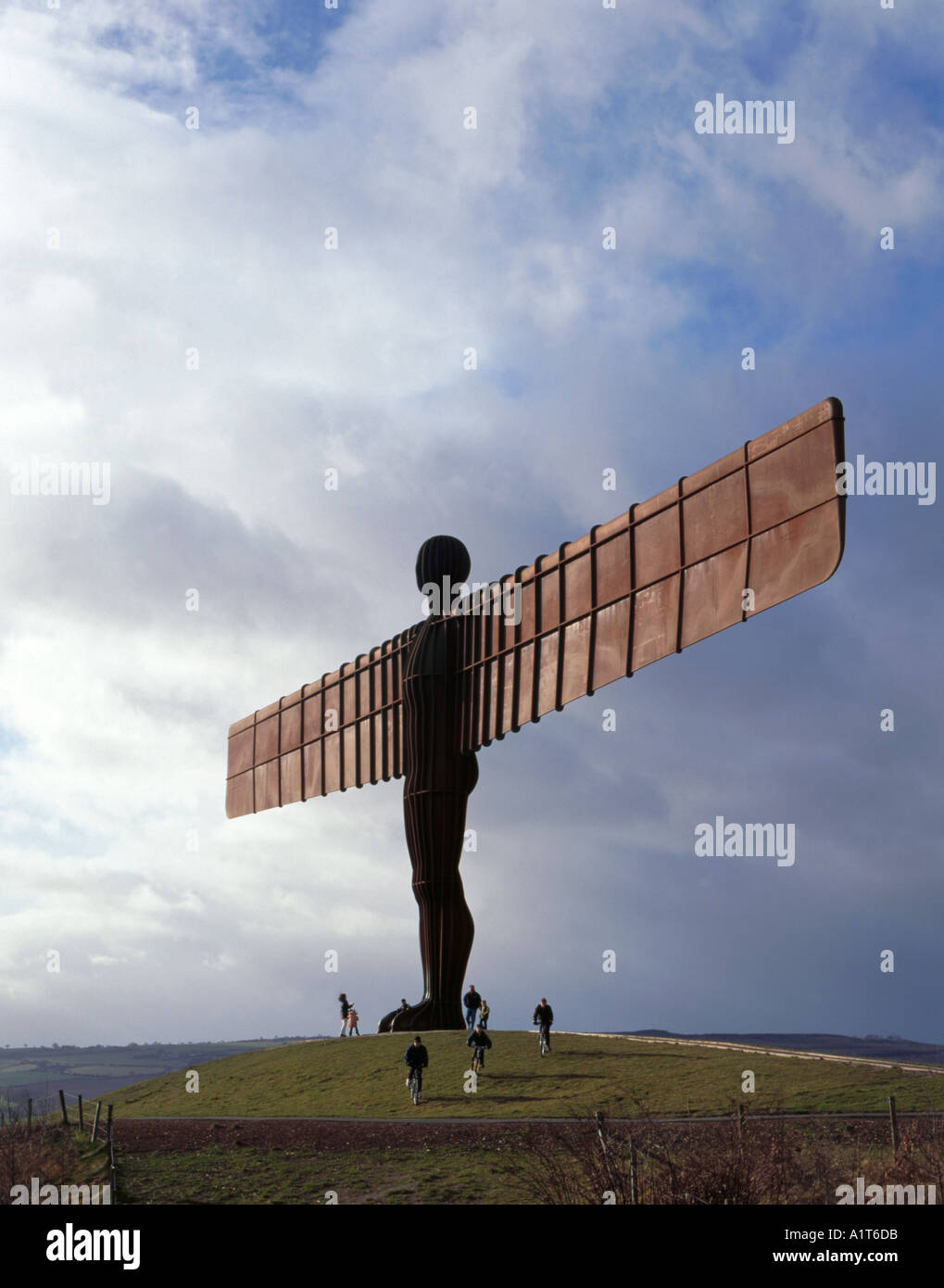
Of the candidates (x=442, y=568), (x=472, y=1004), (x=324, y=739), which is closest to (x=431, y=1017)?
(x=472, y=1004)

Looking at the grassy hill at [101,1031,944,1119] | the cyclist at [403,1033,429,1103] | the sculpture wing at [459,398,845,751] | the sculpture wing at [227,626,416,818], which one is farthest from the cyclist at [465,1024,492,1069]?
the sculpture wing at [227,626,416,818]

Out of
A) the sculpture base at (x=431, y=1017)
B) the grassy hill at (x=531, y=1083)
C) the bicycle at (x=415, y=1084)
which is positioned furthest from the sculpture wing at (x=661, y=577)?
the bicycle at (x=415, y=1084)

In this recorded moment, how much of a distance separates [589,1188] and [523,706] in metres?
12.9

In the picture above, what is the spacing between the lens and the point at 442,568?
27109 millimetres

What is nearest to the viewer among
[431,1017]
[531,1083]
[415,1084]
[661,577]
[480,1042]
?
[415,1084]

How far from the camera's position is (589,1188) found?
37.9ft

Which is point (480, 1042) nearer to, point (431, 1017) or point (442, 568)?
point (431, 1017)

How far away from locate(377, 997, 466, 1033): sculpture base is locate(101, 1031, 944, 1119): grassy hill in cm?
48

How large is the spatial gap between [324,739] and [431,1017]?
757 centimetres

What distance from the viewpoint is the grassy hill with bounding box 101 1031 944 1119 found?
18953mm

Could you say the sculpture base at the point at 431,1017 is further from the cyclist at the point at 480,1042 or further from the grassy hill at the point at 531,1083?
the cyclist at the point at 480,1042

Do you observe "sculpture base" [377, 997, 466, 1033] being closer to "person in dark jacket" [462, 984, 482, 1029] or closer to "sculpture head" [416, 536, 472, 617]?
"person in dark jacket" [462, 984, 482, 1029]
